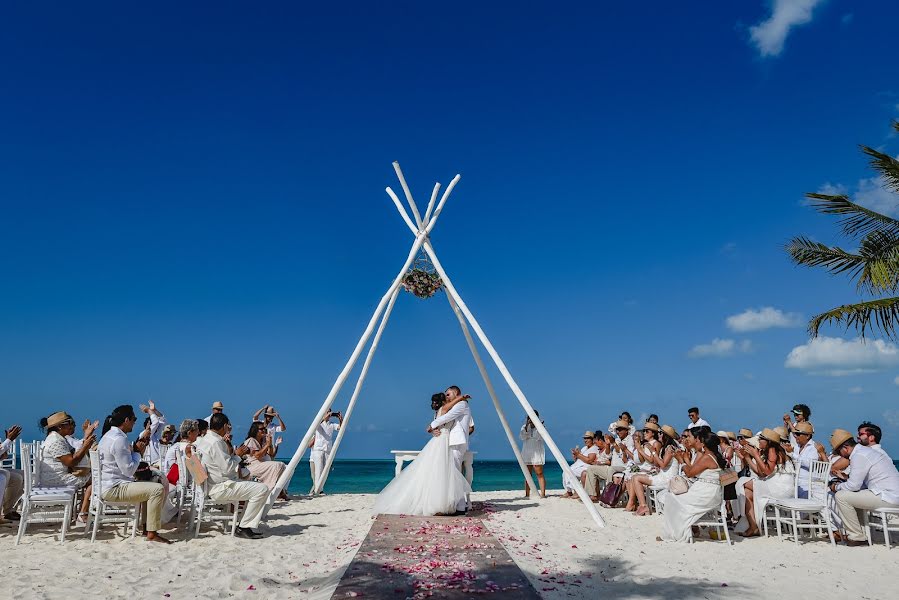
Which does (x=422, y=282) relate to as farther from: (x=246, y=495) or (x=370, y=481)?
(x=370, y=481)

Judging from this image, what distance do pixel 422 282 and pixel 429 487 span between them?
4108 millimetres

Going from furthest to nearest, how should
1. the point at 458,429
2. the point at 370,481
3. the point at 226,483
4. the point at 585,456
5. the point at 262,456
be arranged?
the point at 370,481 → the point at 585,456 → the point at 262,456 → the point at 458,429 → the point at 226,483

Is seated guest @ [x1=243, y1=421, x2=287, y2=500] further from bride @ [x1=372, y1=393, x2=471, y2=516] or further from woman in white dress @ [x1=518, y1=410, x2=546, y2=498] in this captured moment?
woman in white dress @ [x1=518, y1=410, x2=546, y2=498]

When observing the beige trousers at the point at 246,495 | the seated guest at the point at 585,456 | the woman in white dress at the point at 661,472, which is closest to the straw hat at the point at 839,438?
the woman in white dress at the point at 661,472

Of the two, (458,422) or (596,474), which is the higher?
(458,422)

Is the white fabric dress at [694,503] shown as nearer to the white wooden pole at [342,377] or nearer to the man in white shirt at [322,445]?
the white wooden pole at [342,377]

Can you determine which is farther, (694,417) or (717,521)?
(694,417)

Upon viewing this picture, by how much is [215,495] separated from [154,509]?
0.72 metres

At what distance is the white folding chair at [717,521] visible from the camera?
8.17 metres

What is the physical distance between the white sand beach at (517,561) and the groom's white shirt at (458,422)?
4.85ft

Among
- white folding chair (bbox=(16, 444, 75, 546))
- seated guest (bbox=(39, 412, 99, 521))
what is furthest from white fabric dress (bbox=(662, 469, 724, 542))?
seated guest (bbox=(39, 412, 99, 521))

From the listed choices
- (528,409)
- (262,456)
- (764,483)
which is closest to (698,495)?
(764,483)

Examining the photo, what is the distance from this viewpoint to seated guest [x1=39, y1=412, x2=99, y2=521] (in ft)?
26.8

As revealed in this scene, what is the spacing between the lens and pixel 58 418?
27.5 feet
